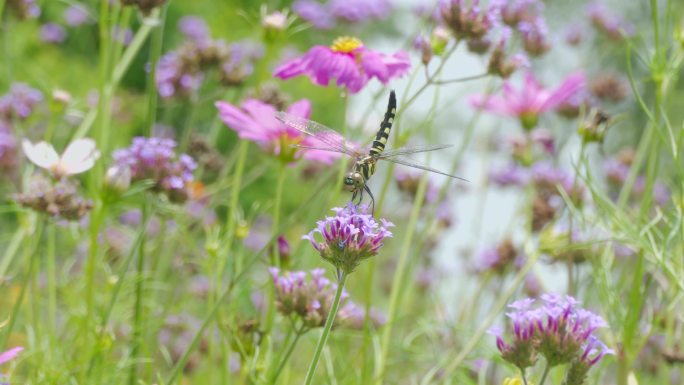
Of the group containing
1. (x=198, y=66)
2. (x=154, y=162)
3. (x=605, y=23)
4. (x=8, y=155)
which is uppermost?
(x=605, y=23)

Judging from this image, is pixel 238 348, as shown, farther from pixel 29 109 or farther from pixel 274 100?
pixel 29 109

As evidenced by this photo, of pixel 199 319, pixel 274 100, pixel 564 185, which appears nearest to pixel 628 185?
pixel 564 185

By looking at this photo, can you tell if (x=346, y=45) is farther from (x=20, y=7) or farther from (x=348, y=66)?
(x=20, y=7)

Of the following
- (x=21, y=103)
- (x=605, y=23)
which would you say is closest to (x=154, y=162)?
(x=21, y=103)

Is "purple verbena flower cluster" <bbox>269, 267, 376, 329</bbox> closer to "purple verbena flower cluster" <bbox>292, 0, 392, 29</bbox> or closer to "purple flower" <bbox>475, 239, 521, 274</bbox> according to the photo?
"purple flower" <bbox>475, 239, 521, 274</bbox>

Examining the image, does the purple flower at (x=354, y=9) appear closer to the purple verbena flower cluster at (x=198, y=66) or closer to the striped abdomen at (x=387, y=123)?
the purple verbena flower cluster at (x=198, y=66)

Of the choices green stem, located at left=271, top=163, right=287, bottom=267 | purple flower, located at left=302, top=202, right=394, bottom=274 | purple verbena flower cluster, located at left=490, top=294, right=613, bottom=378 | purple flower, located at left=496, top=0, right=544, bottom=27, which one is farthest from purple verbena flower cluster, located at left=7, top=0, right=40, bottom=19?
purple verbena flower cluster, located at left=490, top=294, right=613, bottom=378
